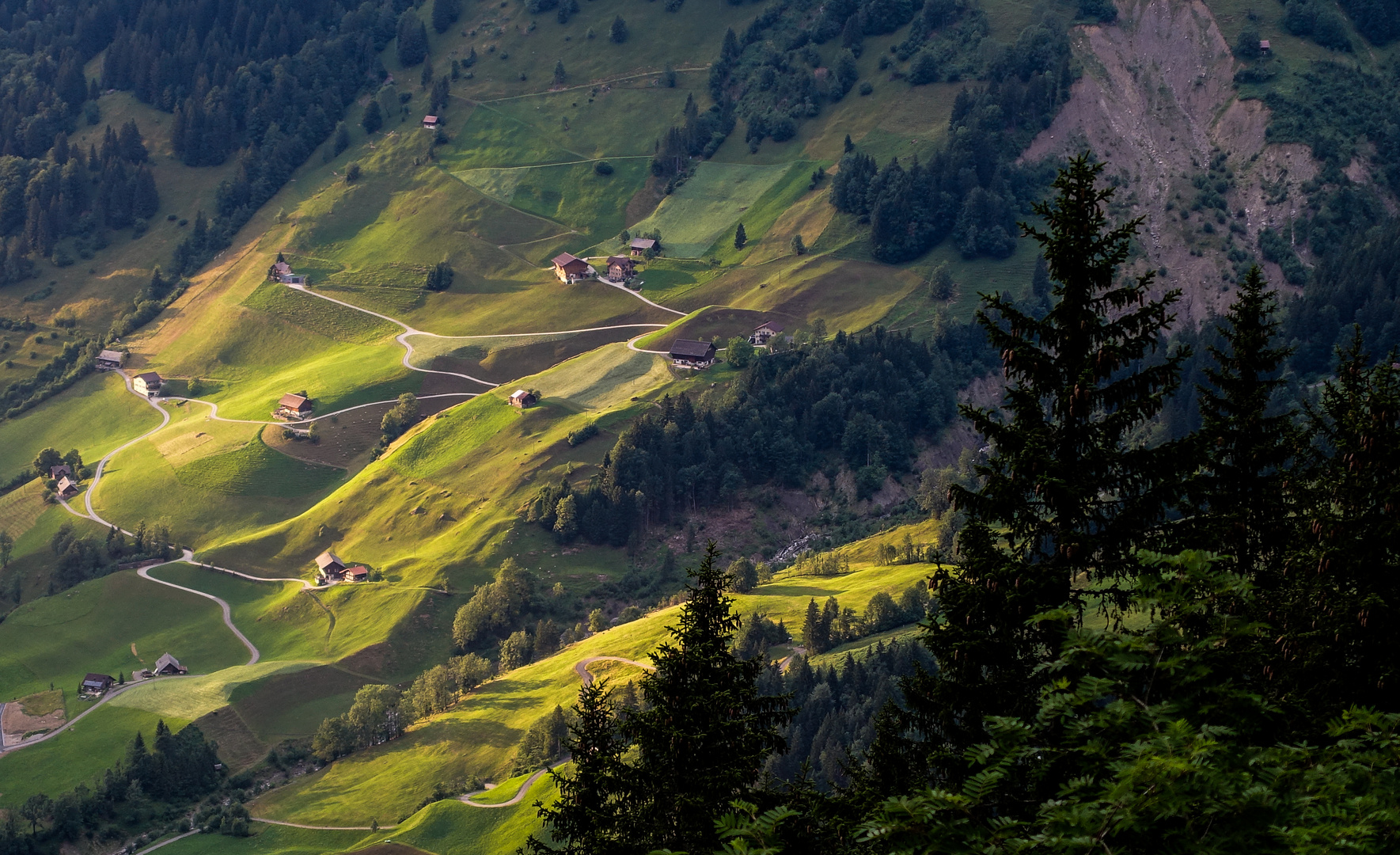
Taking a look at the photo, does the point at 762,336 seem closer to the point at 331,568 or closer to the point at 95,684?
the point at 331,568

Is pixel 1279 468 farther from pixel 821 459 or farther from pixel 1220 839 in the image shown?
pixel 821 459

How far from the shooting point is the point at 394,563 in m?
168

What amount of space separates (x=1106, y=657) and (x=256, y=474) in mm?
185903

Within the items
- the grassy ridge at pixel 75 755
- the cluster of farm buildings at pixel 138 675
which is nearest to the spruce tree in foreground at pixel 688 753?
the grassy ridge at pixel 75 755

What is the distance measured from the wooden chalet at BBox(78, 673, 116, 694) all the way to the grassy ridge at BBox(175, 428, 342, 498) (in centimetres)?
4327

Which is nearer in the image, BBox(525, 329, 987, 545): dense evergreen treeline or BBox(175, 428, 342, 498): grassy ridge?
BBox(525, 329, 987, 545): dense evergreen treeline

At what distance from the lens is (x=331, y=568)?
6649 inches

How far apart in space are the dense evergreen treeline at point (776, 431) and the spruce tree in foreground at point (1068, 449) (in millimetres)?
143056

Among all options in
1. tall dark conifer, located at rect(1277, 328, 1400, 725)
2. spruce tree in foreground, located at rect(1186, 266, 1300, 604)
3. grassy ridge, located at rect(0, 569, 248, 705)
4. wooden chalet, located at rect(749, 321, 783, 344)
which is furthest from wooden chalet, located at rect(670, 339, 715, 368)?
tall dark conifer, located at rect(1277, 328, 1400, 725)

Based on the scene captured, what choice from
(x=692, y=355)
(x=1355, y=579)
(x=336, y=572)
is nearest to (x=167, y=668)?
(x=336, y=572)

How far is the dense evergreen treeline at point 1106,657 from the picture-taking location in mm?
17375

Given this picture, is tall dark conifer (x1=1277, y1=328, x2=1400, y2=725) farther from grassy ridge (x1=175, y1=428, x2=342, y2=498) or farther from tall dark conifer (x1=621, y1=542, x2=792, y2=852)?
grassy ridge (x1=175, y1=428, x2=342, y2=498)

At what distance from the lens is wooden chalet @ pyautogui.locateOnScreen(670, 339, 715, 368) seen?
634ft

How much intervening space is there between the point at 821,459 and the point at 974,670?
6179 inches
